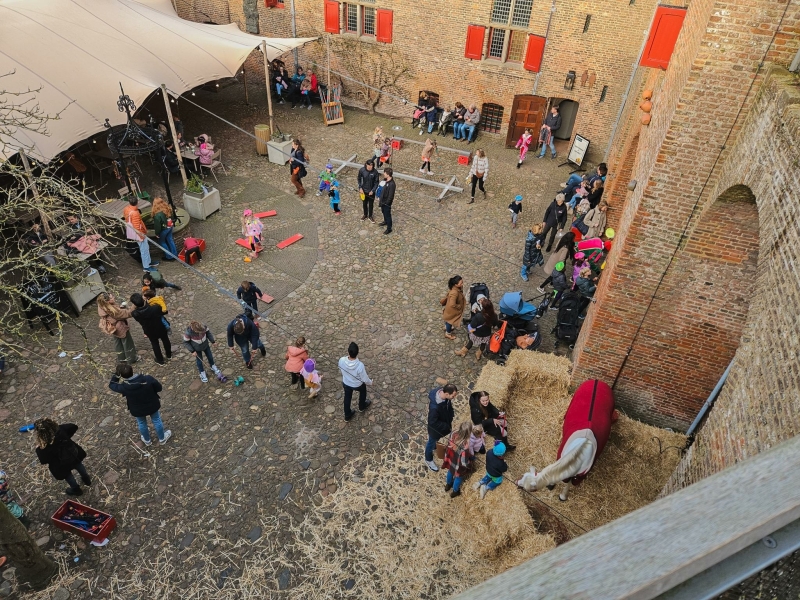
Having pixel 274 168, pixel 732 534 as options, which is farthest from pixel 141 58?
pixel 732 534

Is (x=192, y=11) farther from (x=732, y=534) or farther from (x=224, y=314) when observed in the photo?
(x=732, y=534)

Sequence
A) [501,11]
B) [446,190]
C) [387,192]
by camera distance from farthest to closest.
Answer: [501,11] < [446,190] < [387,192]

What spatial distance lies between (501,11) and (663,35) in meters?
8.51

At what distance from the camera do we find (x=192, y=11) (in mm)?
20594

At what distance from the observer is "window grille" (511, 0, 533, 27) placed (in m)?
15.8

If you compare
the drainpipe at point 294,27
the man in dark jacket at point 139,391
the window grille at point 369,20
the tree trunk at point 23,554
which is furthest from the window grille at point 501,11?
the tree trunk at point 23,554

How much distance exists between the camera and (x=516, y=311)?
32.0 ft

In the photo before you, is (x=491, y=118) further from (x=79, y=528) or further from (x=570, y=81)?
(x=79, y=528)

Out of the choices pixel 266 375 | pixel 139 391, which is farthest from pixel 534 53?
pixel 139 391

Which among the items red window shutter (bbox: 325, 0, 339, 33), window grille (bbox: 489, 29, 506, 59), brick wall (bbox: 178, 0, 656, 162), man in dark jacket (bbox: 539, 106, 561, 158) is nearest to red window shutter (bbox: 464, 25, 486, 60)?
brick wall (bbox: 178, 0, 656, 162)

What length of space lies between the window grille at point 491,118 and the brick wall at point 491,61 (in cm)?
30

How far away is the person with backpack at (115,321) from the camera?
8477mm

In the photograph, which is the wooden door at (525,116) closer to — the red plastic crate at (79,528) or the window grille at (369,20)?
the window grille at (369,20)

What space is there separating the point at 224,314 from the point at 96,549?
4.67 metres
